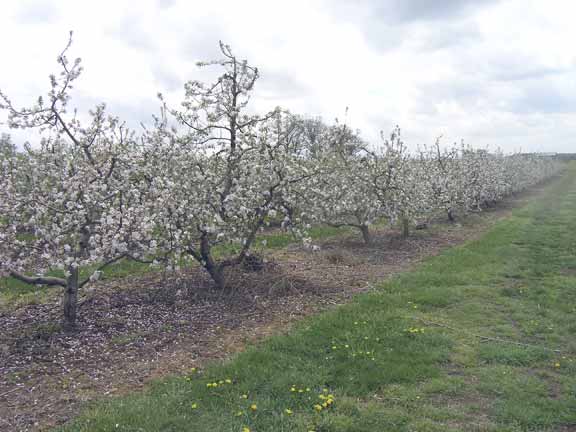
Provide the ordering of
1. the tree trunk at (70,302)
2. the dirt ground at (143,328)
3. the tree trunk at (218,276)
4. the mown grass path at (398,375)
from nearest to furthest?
the mown grass path at (398,375), the dirt ground at (143,328), the tree trunk at (70,302), the tree trunk at (218,276)

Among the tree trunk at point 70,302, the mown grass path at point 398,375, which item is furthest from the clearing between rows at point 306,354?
the tree trunk at point 70,302

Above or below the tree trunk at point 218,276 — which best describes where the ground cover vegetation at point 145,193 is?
above

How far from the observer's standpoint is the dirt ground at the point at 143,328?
515 cm

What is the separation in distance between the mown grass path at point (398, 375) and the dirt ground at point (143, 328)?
451 mm

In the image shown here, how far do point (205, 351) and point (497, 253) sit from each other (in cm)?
907

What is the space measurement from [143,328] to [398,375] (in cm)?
374

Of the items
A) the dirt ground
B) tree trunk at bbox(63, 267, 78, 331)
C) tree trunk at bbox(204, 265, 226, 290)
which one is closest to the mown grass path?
the dirt ground

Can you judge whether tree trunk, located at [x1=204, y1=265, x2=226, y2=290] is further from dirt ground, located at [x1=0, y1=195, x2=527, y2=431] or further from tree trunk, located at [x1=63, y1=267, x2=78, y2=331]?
tree trunk, located at [x1=63, y1=267, x2=78, y2=331]

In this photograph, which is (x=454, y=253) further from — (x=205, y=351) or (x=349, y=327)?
(x=205, y=351)

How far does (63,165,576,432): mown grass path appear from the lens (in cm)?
448

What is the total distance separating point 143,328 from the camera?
686 centimetres

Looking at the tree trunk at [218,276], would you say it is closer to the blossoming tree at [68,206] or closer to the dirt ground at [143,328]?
the dirt ground at [143,328]

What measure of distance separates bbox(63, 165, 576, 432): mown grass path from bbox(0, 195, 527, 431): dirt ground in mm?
451

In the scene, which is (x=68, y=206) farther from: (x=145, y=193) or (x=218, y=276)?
(x=218, y=276)
